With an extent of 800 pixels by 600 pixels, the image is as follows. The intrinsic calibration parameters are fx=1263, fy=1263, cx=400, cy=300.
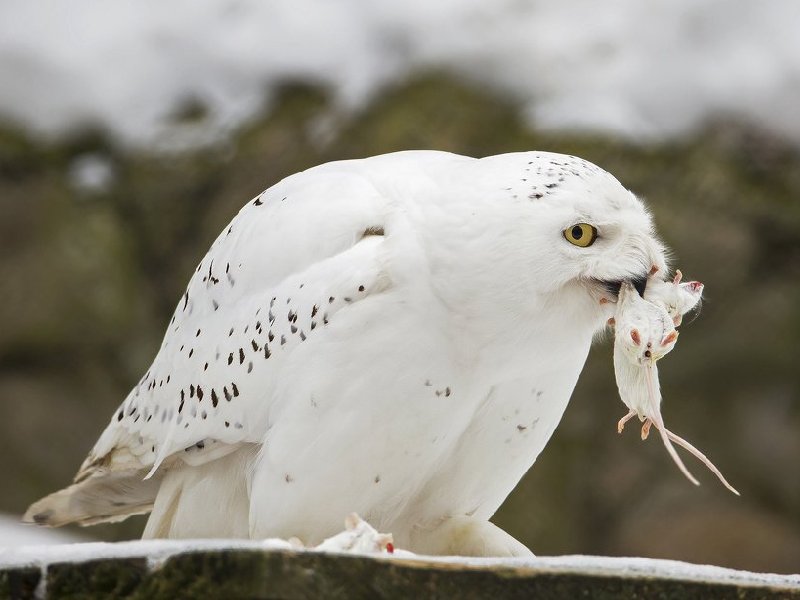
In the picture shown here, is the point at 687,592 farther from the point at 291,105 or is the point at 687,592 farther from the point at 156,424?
the point at 291,105

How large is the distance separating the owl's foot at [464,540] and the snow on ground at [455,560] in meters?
0.69

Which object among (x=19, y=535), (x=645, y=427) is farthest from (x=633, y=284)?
(x=19, y=535)

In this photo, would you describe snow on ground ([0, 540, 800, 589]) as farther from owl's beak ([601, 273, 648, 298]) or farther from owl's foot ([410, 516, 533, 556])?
owl's foot ([410, 516, 533, 556])

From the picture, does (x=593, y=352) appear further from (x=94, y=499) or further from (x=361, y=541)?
(x=361, y=541)

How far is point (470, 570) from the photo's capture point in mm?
1520

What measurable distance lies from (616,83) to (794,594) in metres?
3.54

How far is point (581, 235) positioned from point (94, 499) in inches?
46.4

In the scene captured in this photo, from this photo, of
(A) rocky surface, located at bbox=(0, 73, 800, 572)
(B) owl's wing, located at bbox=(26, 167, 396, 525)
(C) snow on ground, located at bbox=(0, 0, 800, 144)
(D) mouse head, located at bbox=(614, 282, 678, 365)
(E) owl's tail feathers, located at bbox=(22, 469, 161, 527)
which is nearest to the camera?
(D) mouse head, located at bbox=(614, 282, 678, 365)

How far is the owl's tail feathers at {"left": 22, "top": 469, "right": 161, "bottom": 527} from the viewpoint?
2.54 meters

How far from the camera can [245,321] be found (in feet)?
7.40

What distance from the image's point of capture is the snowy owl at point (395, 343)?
2.05m

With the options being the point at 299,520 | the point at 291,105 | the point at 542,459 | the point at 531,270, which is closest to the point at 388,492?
the point at 299,520

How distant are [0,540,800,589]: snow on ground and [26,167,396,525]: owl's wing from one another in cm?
63

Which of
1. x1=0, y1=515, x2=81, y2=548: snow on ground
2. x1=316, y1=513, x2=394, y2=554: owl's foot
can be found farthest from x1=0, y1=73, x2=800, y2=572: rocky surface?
x1=316, y1=513, x2=394, y2=554: owl's foot
